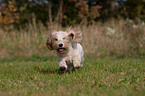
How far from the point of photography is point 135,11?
786 inches

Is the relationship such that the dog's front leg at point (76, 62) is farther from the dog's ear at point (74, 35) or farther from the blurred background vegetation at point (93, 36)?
the blurred background vegetation at point (93, 36)

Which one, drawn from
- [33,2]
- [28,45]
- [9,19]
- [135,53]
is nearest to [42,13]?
[33,2]

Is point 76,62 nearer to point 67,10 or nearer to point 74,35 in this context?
point 74,35

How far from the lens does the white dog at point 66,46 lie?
16.5 feet

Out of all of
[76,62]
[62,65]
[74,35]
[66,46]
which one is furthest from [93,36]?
[66,46]

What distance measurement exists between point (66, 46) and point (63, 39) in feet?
0.67

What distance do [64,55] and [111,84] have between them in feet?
5.65

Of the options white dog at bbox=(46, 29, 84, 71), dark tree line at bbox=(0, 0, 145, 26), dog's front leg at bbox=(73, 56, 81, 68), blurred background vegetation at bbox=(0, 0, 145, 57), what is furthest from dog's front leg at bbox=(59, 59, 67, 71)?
dark tree line at bbox=(0, 0, 145, 26)

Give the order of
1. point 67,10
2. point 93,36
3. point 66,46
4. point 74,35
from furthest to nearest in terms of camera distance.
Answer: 1. point 67,10
2. point 93,36
3. point 74,35
4. point 66,46

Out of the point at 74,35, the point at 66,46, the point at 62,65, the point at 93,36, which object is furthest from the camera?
the point at 93,36

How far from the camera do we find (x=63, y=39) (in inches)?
201

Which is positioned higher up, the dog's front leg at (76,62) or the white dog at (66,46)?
the white dog at (66,46)

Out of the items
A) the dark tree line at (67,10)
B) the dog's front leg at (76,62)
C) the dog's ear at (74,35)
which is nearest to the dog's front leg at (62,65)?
the dog's front leg at (76,62)

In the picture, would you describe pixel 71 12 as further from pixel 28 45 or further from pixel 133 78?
pixel 133 78
